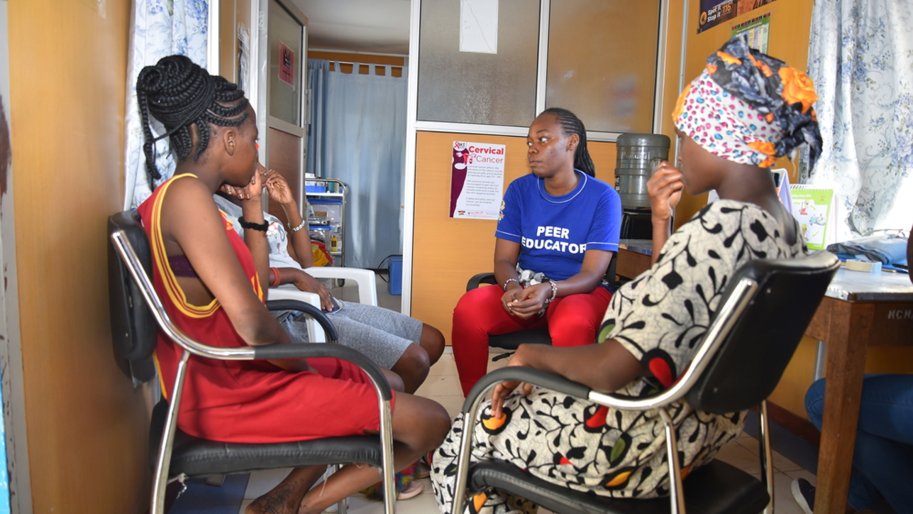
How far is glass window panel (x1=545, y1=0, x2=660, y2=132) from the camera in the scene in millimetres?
3648

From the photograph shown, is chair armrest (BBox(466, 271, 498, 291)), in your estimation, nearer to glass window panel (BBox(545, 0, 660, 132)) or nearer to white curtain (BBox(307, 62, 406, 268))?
glass window panel (BBox(545, 0, 660, 132))

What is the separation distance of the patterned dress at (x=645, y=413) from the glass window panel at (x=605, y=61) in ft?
8.95

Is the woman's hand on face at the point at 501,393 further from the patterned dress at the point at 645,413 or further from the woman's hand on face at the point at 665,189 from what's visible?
the woman's hand on face at the point at 665,189

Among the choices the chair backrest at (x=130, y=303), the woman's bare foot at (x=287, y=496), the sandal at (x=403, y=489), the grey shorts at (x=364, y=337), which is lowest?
the sandal at (x=403, y=489)

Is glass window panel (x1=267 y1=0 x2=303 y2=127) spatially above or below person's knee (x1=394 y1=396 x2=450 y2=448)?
above

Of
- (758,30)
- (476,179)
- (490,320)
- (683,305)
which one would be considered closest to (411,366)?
(490,320)

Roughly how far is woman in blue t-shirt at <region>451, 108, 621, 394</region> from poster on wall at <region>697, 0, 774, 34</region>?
136 centimetres

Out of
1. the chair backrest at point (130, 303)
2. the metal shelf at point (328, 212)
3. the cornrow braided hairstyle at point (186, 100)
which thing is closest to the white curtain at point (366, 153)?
the metal shelf at point (328, 212)

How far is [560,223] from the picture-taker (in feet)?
7.41

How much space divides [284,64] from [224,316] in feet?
9.63

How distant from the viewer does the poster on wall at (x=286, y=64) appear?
3.82 m

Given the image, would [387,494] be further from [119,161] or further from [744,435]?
[744,435]

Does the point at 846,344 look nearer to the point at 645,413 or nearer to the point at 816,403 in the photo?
the point at 816,403

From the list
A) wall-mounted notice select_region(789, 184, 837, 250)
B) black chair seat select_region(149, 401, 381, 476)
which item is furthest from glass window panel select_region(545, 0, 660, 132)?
black chair seat select_region(149, 401, 381, 476)
